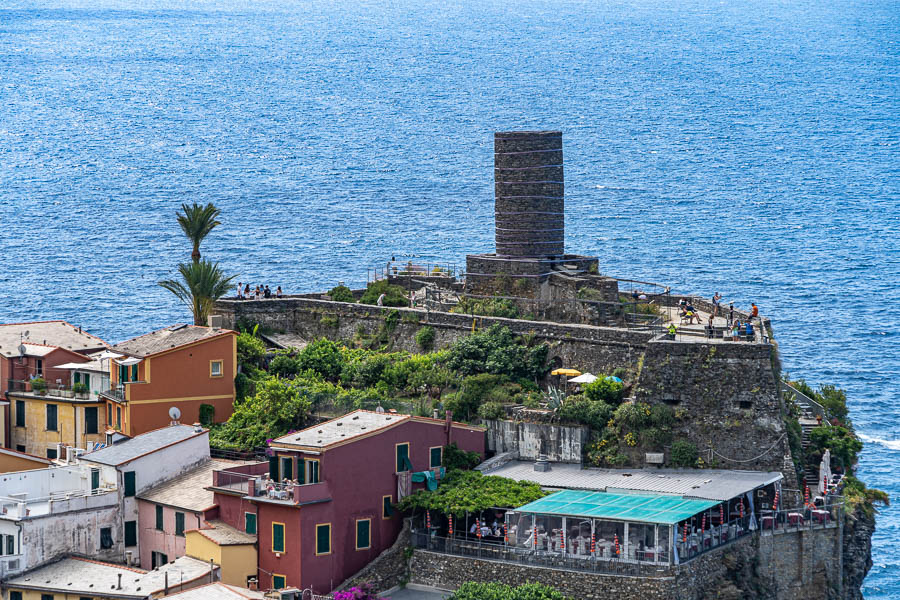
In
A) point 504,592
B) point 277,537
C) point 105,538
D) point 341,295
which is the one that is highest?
point 341,295

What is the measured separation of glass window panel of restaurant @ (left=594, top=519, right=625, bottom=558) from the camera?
59500mm

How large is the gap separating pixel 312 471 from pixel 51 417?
17.6m

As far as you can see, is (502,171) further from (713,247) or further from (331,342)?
(713,247)

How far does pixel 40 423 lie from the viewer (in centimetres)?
7406

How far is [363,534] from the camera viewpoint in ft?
204

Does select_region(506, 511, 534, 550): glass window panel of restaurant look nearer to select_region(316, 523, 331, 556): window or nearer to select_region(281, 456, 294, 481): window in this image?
select_region(316, 523, 331, 556): window

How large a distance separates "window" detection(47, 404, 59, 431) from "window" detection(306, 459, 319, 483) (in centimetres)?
1715

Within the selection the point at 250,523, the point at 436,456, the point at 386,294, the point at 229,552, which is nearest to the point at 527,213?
the point at 386,294

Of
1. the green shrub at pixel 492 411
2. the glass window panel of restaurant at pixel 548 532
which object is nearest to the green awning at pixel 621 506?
the glass window panel of restaurant at pixel 548 532

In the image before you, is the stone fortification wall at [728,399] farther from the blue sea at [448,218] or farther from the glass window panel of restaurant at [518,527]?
the blue sea at [448,218]

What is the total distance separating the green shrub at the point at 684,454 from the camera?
6556 centimetres

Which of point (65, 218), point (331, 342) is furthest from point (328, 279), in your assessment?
point (331, 342)

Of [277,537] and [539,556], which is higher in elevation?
[277,537]

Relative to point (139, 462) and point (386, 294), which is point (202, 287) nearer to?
point (386, 294)
